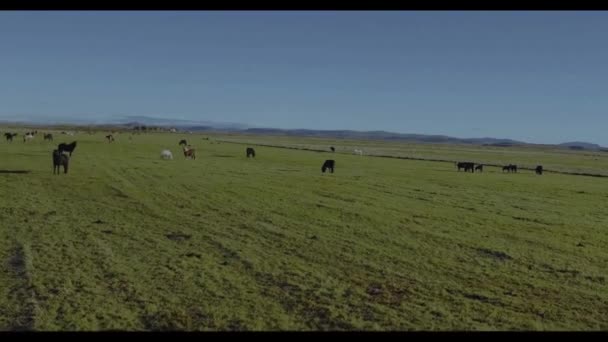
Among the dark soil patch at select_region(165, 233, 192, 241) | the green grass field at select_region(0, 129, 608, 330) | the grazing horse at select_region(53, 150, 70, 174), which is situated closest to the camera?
the green grass field at select_region(0, 129, 608, 330)

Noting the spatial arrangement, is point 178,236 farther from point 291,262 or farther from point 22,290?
point 22,290

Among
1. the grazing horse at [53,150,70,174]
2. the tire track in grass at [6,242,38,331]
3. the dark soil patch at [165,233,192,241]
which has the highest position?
the grazing horse at [53,150,70,174]

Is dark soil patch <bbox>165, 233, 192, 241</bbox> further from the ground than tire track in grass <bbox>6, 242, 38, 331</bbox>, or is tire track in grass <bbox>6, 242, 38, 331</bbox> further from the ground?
tire track in grass <bbox>6, 242, 38, 331</bbox>

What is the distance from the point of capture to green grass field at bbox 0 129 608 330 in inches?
308

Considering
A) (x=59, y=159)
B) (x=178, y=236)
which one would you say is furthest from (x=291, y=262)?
(x=59, y=159)

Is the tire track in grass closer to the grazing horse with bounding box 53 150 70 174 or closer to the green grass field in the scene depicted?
the green grass field

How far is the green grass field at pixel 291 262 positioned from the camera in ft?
25.6

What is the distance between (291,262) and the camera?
11117 mm

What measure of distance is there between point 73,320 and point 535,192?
2626cm

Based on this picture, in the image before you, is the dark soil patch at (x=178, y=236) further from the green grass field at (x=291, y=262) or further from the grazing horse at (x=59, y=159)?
the grazing horse at (x=59, y=159)

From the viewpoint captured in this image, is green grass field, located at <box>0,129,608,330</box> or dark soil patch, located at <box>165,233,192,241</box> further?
dark soil patch, located at <box>165,233,192,241</box>

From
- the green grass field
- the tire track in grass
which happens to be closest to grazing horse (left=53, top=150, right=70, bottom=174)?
the green grass field
